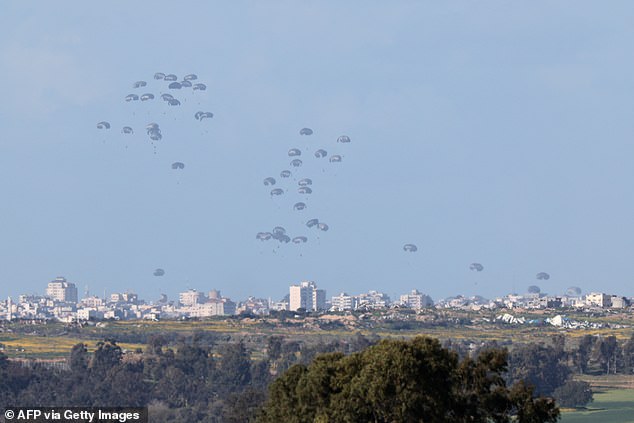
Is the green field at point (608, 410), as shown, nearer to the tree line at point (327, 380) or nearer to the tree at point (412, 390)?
the tree line at point (327, 380)

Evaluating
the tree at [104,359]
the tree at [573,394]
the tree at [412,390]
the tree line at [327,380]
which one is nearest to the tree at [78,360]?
the tree line at [327,380]

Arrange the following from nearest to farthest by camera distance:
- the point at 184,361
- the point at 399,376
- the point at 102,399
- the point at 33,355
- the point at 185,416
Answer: the point at 399,376 < the point at 185,416 < the point at 102,399 < the point at 184,361 < the point at 33,355

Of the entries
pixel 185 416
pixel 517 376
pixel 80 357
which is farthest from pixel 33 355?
pixel 517 376

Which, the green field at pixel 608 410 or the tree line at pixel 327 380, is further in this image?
the green field at pixel 608 410

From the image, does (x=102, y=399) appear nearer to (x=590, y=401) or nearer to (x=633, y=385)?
(x=590, y=401)

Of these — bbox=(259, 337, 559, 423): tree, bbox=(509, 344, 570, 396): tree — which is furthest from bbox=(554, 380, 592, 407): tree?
bbox=(259, 337, 559, 423): tree
